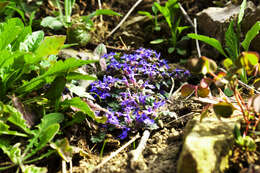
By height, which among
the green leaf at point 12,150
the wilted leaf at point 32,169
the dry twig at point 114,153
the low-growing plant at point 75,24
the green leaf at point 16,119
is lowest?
the dry twig at point 114,153

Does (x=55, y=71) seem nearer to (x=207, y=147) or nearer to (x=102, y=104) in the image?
(x=102, y=104)

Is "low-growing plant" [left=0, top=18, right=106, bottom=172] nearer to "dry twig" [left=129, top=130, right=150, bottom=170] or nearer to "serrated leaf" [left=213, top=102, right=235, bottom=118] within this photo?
"dry twig" [left=129, top=130, right=150, bottom=170]

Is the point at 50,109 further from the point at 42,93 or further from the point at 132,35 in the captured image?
the point at 132,35

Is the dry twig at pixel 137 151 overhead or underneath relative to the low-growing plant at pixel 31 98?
underneath

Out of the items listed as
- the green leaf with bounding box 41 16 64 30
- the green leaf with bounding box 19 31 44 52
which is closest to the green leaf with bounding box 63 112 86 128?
the green leaf with bounding box 19 31 44 52

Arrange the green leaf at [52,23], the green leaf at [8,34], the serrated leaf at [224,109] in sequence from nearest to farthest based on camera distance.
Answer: the serrated leaf at [224,109] < the green leaf at [8,34] < the green leaf at [52,23]

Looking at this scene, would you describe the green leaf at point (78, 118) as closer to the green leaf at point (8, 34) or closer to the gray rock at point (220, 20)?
the green leaf at point (8, 34)

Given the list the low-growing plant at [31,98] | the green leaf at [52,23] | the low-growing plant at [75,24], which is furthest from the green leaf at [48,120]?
the green leaf at [52,23]
